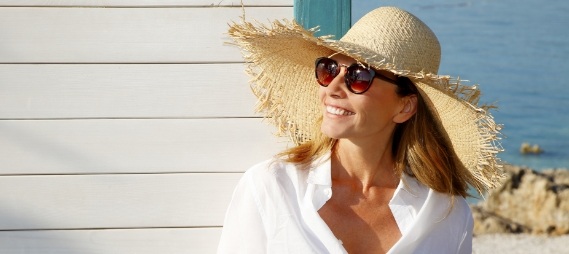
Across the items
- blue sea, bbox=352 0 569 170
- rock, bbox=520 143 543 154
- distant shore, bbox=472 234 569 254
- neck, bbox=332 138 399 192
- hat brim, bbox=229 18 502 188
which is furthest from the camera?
blue sea, bbox=352 0 569 170

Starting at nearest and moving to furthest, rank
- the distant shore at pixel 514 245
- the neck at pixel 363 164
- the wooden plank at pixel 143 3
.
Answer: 1. the wooden plank at pixel 143 3
2. the neck at pixel 363 164
3. the distant shore at pixel 514 245

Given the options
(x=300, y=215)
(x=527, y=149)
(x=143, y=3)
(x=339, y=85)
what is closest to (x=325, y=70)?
(x=339, y=85)

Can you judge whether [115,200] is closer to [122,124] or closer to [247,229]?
[122,124]

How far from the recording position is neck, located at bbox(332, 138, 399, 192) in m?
2.89

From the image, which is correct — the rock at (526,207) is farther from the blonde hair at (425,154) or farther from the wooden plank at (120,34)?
the wooden plank at (120,34)

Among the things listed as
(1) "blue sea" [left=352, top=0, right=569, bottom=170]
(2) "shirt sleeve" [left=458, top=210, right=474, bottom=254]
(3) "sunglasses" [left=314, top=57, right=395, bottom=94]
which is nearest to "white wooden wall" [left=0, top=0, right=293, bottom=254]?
(3) "sunglasses" [left=314, top=57, right=395, bottom=94]

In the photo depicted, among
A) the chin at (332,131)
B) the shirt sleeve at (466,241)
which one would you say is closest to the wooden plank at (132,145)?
the chin at (332,131)

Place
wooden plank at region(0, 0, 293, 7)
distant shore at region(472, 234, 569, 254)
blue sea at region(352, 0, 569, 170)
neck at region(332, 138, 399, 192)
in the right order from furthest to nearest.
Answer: blue sea at region(352, 0, 569, 170) < distant shore at region(472, 234, 569, 254) < neck at region(332, 138, 399, 192) < wooden plank at region(0, 0, 293, 7)

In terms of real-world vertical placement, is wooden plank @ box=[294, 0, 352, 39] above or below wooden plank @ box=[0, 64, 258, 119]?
above

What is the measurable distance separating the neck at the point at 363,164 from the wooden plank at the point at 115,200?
302 mm

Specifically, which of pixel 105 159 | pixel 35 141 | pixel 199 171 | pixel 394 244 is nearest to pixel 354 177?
pixel 394 244

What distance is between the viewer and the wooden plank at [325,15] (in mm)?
2809

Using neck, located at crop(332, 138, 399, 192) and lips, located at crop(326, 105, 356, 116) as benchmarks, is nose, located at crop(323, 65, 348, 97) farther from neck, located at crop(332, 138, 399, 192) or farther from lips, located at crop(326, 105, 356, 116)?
neck, located at crop(332, 138, 399, 192)

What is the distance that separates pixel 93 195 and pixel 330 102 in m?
0.71
